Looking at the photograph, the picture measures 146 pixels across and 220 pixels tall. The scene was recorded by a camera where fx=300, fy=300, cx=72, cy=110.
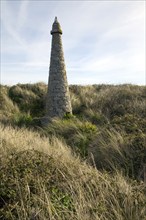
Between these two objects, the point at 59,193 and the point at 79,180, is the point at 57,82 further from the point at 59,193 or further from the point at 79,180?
the point at 59,193

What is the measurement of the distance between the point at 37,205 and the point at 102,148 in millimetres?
3547

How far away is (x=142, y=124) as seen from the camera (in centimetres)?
817

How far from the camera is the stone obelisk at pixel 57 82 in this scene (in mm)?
13366

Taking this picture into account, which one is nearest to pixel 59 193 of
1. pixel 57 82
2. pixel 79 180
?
pixel 79 180

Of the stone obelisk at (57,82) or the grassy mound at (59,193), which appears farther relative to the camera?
the stone obelisk at (57,82)

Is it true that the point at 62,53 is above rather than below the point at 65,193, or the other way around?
above

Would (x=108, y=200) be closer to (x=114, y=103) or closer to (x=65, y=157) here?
(x=65, y=157)

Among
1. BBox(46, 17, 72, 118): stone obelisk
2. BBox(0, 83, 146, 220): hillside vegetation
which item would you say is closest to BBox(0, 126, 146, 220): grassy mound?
BBox(0, 83, 146, 220): hillside vegetation

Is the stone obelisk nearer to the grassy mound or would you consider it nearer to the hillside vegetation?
the hillside vegetation

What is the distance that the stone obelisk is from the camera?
43.9ft

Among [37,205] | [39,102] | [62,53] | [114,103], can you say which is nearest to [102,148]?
[37,205]

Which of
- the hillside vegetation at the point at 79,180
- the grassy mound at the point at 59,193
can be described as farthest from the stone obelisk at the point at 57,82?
the grassy mound at the point at 59,193

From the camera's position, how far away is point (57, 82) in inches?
532

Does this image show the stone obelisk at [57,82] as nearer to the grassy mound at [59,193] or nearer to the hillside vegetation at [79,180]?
the hillside vegetation at [79,180]
